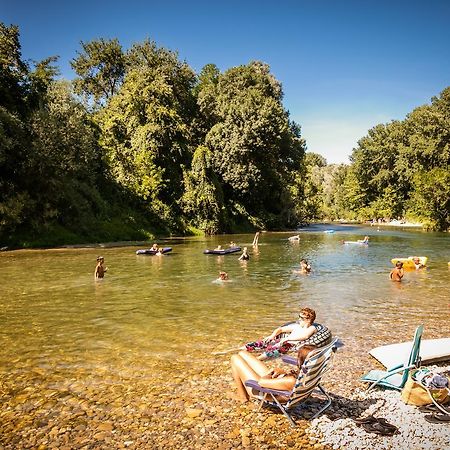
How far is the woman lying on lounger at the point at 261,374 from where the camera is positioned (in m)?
6.93

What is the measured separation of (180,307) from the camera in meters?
16.4

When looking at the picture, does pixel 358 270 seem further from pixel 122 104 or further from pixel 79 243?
pixel 122 104

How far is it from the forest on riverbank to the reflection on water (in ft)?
48.3

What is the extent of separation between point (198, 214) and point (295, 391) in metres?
55.0

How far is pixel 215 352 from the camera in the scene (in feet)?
35.1

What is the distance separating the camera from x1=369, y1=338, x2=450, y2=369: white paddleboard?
9.31m

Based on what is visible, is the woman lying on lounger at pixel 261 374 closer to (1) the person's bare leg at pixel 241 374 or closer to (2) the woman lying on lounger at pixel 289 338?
(1) the person's bare leg at pixel 241 374

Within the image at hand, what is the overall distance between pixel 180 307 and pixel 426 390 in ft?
34.8

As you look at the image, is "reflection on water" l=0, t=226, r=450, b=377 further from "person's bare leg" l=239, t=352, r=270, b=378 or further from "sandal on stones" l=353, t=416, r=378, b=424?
"sandal on stones" l=353, t=416, r=378, b=424

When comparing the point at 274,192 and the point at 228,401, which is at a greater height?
the point at 274,192

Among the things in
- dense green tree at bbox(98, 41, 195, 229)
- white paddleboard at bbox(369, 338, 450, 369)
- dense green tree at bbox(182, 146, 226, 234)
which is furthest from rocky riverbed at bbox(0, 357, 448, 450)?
dense green tree at bbox(182, 146, 226, 234)

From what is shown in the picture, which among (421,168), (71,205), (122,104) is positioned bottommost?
(71,205)

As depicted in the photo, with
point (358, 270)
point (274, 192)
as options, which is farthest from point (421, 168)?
point (358, 270)

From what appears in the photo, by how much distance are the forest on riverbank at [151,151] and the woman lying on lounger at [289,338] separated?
112 ft
